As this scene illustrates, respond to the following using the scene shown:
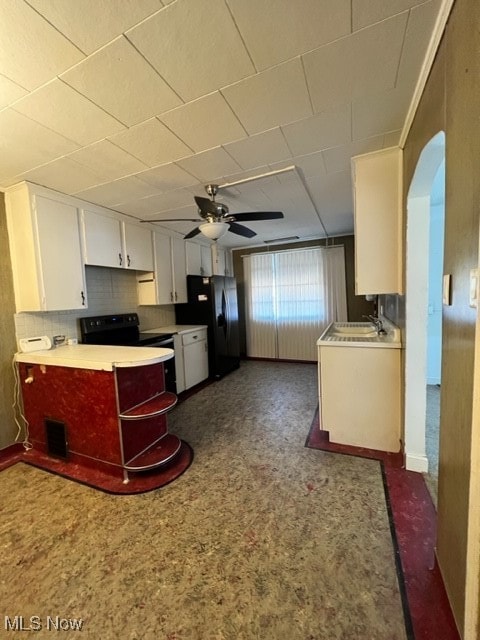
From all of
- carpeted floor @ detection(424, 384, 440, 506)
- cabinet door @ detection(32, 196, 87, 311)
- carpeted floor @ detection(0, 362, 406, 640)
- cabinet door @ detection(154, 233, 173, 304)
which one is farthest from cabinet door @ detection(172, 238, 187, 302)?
carpeted floor @ detection(424, 384, 440, 506)

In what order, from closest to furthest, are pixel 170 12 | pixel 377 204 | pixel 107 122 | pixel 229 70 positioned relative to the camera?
pixel 170 12, pixel 229 70, pixel 107 122, pixel 377 204

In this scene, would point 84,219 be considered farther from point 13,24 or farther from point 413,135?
point 413,135

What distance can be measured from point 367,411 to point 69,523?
234 cm

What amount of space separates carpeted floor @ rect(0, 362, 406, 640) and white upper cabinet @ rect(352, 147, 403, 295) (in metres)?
1.52

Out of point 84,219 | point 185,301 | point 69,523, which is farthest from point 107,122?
point 185,301

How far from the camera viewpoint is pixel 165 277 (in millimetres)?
4102

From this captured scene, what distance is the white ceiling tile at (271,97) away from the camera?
1.35m

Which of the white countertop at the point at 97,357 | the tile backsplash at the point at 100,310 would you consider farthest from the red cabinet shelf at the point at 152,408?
the tile backsplash at the point at 100,310

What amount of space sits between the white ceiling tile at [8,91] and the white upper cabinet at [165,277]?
8.01ft

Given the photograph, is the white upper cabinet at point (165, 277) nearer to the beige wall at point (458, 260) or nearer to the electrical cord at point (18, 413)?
the electrical cord at point (18, 413)

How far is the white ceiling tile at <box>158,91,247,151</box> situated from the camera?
1531 mm

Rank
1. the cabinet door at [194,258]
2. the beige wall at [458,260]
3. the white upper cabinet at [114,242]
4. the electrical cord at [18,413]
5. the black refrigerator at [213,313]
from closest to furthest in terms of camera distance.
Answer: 1. the beige wall at [458,260]
2. the electrical cord at [18,413]
3. the white upper cabinet at [114,242]
4. the black refrigerator at [213,313]
5. the cabinet door at [194,258]

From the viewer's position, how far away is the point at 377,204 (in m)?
2.18

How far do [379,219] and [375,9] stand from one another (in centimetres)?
134
